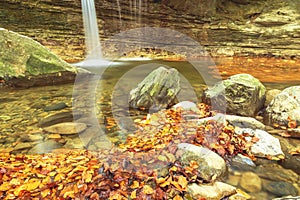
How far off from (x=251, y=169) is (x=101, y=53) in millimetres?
14159

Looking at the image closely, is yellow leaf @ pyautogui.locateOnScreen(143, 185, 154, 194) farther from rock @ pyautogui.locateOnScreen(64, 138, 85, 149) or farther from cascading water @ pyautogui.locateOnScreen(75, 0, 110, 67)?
cascading water @ pyautogui.locateOnScreen(75, 0, 110, 67)

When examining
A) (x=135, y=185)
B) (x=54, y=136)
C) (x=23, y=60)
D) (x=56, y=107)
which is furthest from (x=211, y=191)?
(x=23, y=60)

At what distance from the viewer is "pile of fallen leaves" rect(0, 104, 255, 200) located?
2.12 metres

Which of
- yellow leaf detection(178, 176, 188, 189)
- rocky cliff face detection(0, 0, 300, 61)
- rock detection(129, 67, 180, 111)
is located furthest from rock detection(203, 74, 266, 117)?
rocky cliff face detection(0, 0, 300, 61)

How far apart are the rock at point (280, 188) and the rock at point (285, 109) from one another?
170 cm

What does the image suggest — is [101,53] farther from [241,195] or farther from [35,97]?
[241,195]

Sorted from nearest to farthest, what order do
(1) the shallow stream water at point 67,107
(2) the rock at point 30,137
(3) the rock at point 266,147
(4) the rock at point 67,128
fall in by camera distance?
(3) the rock at point 266,147, (1) the shallow stream water at point 67,107, (2) the rock at point 30,137, (4) the rock at point 67,128

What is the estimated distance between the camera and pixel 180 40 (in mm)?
16484

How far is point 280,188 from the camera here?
7.84 feet

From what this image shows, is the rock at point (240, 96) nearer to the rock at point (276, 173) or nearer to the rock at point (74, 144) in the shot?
the rock at point (276, 173)

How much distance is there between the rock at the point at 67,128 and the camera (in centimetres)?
353

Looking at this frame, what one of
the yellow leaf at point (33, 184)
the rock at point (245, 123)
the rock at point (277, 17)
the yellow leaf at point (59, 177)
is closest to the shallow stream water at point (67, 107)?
the rock at point (245, 123)

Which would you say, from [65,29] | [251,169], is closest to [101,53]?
[65,29]

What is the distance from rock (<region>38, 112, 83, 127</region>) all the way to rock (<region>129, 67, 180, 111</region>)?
1359 millimetres
